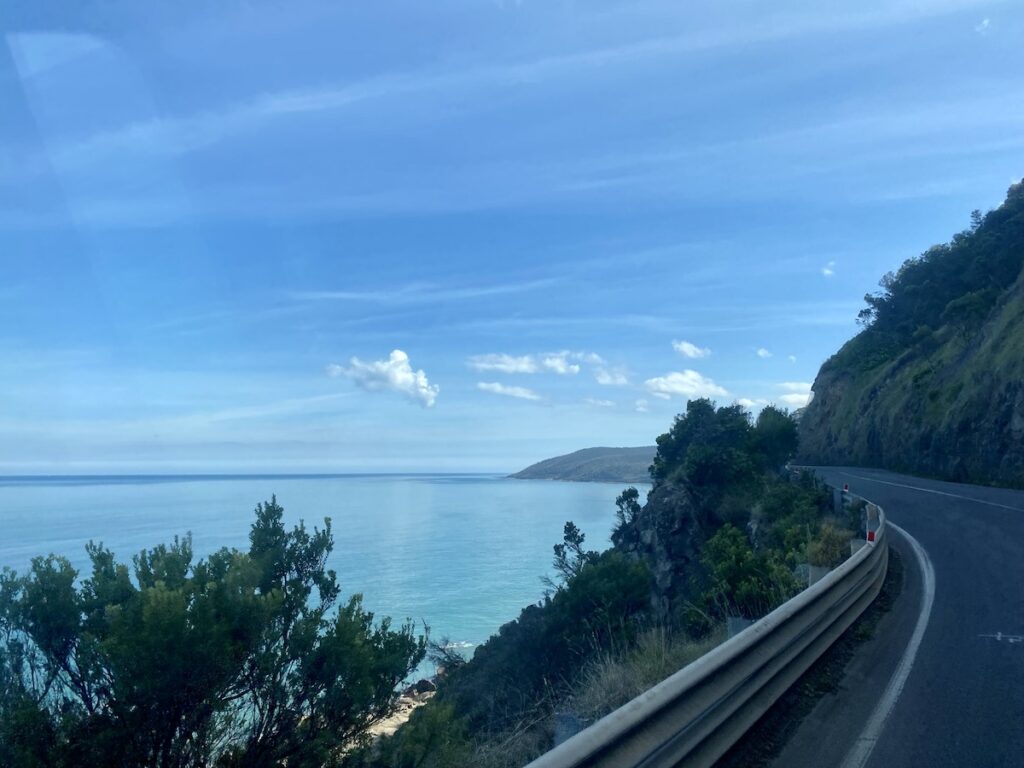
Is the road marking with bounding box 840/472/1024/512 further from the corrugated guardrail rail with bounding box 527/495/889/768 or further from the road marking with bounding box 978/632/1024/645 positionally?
the corrugated guardrail rail with bounding box 527/495/889/768

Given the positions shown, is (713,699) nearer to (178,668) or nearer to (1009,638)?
(178,668)

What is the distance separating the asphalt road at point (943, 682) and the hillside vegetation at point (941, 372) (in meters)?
22.3

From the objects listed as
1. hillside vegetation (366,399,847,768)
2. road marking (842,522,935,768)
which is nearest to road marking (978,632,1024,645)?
road marking (842,522,935,768)

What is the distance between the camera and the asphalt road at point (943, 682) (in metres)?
5.59

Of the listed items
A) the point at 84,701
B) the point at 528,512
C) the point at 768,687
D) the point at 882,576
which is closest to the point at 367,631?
the point at 84,701

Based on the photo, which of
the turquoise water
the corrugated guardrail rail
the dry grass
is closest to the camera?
the corrugated guardrail rail

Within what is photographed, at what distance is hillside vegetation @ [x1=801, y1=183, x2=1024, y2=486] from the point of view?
115ft

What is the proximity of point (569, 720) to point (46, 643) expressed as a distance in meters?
5.70

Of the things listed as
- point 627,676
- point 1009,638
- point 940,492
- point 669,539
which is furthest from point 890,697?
point 940,492

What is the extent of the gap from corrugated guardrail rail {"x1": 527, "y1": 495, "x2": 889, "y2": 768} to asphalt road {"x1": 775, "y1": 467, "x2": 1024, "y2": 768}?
345 millimetres

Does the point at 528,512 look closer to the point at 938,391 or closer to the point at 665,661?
the point at 938,391

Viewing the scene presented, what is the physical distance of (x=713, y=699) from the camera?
4996 mm

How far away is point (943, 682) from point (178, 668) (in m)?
6.44

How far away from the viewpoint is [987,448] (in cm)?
3459
